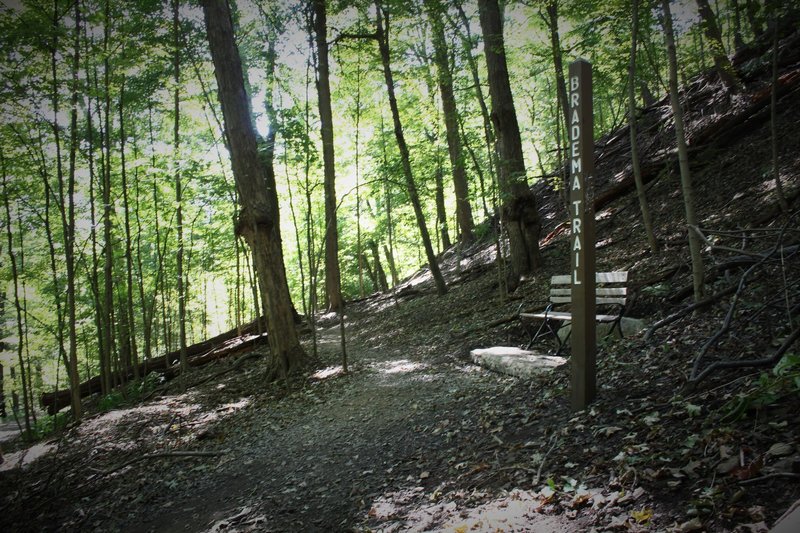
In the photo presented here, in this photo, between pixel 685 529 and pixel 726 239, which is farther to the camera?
pixel 726 239

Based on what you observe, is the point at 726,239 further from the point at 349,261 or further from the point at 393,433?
the point at 349,261

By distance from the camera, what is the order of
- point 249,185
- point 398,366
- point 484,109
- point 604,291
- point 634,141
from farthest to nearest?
point 484,109, point 249,185, point 398,366, point 634,141, point 604,291

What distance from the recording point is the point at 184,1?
9469 millimetres

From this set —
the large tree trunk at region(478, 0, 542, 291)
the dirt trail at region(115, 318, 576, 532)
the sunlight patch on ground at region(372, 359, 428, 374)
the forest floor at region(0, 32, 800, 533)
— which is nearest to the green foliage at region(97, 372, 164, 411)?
the forest floor at region(0, 32, 800, 533)

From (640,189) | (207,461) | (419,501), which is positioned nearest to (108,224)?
(207,461)

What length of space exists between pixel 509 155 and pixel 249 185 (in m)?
4.86

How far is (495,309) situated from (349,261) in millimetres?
16849

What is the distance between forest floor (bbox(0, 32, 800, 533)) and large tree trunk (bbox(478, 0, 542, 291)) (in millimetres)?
583

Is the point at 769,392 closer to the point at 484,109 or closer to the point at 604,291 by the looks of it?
the point at 604,291

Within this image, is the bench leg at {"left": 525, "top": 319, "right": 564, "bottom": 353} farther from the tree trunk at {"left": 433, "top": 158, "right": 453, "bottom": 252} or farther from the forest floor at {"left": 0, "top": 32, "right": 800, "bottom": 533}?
the tree trunk at {"left": 433, "top": 158, "right": 453, "bottom": 252}

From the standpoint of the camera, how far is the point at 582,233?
329 cm

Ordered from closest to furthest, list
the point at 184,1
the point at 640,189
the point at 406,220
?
1. the point at 640,189
2. the point at 184,1
3. the point at 406,220

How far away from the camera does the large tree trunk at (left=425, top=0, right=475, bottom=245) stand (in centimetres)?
999

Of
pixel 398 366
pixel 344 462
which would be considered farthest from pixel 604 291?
pixel 344 462
